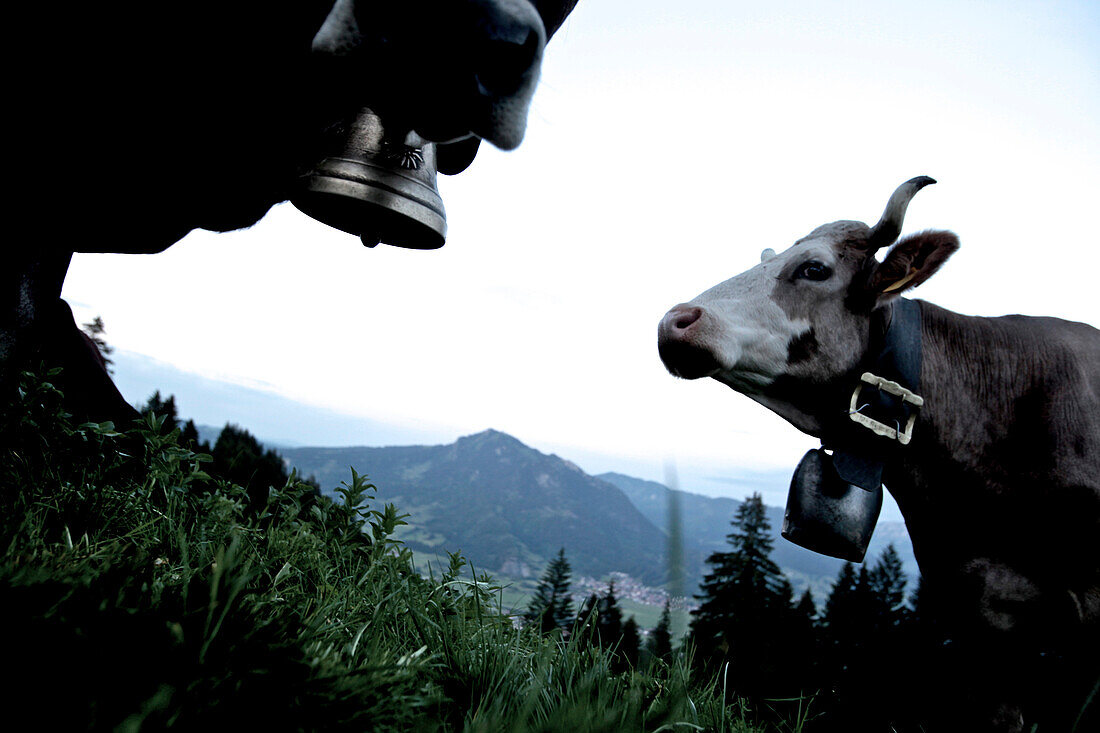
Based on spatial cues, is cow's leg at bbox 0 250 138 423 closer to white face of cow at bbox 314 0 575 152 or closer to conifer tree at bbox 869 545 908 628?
white face of cow at bbox 314 0 575 152

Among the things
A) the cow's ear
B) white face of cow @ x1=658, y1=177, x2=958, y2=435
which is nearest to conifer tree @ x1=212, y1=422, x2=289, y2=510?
white face of cow @ x1=658, y1=177, x2=958, y2=435

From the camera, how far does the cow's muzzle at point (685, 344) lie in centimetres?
336

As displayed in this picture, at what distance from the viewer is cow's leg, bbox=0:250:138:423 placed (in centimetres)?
257

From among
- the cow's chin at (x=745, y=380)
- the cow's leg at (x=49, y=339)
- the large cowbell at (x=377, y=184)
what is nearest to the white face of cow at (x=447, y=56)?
the large cowbell at (x=377, y=184)

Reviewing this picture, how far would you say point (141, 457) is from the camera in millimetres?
2955

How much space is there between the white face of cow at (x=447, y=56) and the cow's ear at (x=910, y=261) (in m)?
2.51

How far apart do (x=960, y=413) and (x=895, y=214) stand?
124cm

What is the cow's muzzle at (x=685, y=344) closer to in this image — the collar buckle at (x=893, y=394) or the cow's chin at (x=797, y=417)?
the cow's chin at (x=797, y=417)

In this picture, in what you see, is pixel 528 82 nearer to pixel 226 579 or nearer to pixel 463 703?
pixel 226 579

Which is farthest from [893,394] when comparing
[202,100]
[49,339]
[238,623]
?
[49,339]

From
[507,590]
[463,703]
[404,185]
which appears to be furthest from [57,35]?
[507,590]

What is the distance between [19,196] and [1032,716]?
548cm

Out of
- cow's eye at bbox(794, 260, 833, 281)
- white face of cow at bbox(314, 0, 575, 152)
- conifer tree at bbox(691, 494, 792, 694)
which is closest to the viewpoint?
white face of cow at bbox(314, 0, 575, 152)

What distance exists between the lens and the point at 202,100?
2.44m
